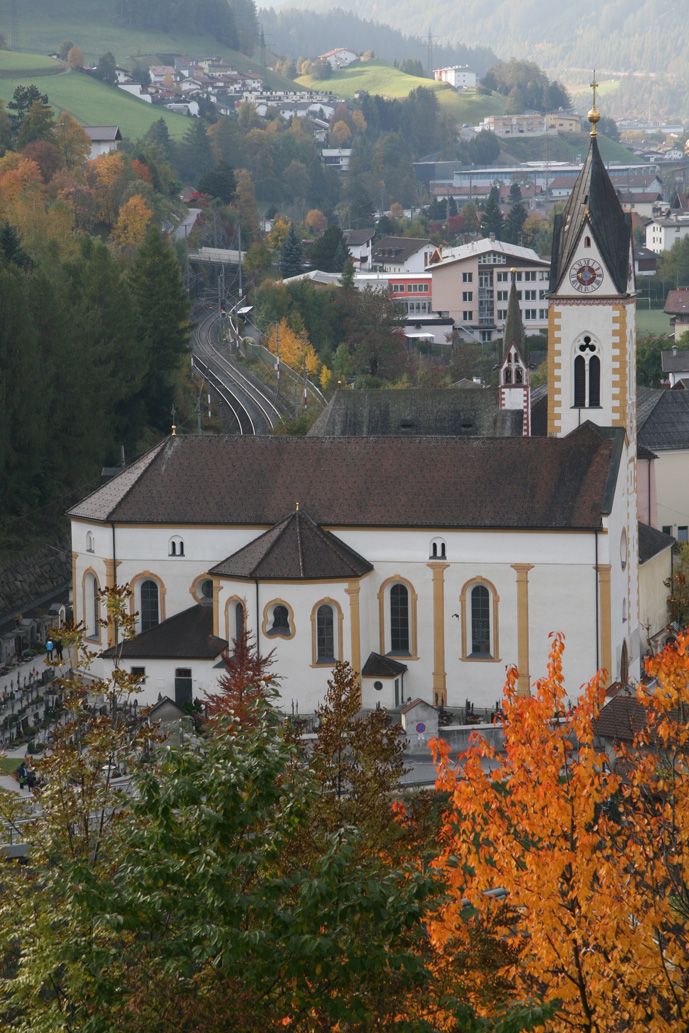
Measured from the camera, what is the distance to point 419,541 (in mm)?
56312

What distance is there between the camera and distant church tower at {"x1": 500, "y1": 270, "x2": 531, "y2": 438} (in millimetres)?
77875

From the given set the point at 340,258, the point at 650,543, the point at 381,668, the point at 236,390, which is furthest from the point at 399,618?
the point at 340,258

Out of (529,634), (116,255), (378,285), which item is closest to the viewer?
(529,634)

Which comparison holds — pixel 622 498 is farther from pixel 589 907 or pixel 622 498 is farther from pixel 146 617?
pixel 589 907

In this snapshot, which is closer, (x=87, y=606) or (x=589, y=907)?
(x=589, y=907)

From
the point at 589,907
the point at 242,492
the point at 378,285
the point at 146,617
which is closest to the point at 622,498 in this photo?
the point at 242,492

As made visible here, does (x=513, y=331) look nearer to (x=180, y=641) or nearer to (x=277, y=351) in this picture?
(x=180, y=641)

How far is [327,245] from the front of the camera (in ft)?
580

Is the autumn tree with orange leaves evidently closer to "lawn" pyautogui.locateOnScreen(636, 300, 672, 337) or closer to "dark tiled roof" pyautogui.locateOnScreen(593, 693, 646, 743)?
"dark tiled roof" pyautogui.locateOnScreen(593, 693, 646, 743)

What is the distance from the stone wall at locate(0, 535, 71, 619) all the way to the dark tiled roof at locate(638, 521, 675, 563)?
1149 inches

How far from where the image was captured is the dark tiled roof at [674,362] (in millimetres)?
123562

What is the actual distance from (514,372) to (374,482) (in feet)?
74.9

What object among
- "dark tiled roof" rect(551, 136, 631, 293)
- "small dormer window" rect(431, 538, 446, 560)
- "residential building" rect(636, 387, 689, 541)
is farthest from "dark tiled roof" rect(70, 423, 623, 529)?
"residential building" rect(636, 387, 689, 541)

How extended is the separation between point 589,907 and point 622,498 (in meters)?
38.4
